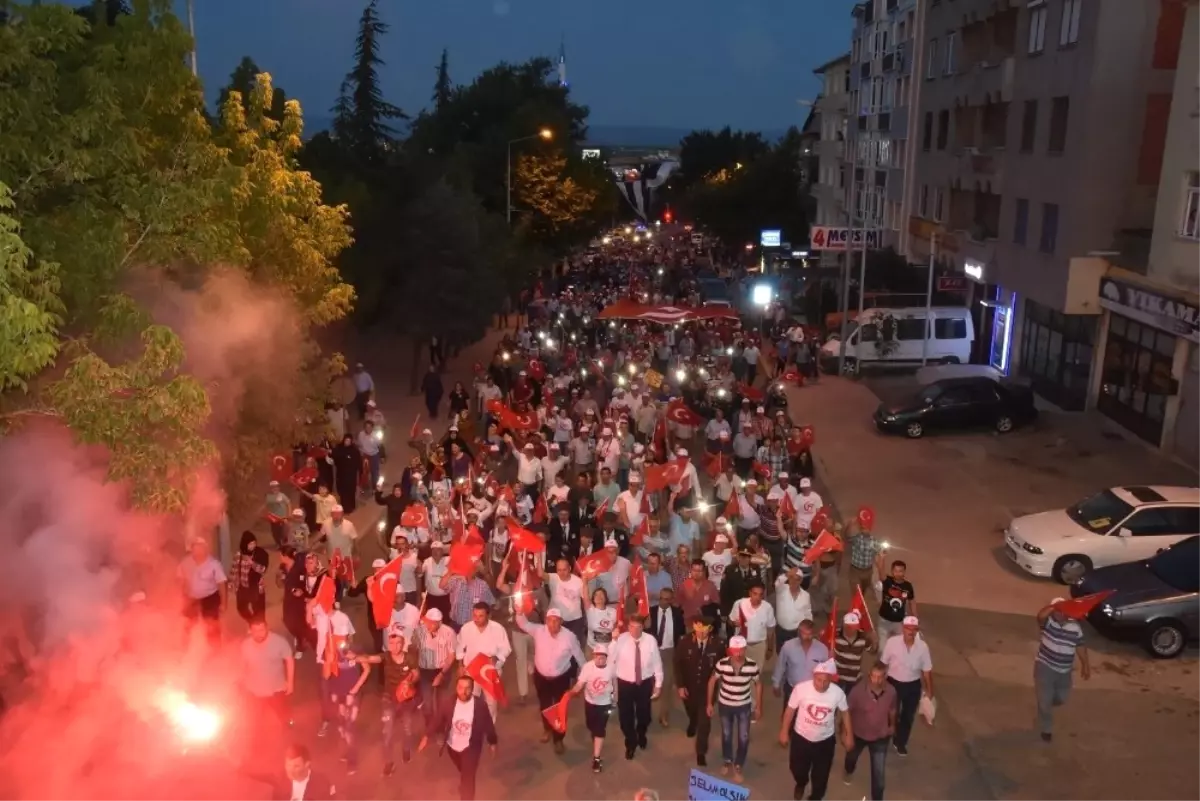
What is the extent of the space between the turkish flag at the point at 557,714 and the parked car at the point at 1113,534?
291 inches

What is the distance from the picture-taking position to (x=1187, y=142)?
1803 cm

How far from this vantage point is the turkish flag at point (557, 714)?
8.31m

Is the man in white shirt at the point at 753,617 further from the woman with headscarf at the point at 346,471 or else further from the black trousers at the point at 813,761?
the woman with headscarf at the point at 346,471

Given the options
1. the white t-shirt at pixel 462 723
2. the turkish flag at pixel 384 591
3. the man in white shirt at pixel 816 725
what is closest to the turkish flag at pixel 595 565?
the turkish flag at pixel 384 591

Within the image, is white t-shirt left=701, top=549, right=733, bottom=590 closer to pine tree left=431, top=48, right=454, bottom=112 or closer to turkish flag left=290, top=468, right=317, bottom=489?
turkish flag left=290, top=468, right=317, bottom=489

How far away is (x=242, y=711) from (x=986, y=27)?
28.0 metres

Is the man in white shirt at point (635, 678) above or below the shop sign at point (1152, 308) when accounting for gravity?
below

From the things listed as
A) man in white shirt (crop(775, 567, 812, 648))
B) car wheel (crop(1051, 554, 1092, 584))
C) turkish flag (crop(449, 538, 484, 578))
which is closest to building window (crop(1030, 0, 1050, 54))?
car wheel (crop(1051, 554, 1092, 584))

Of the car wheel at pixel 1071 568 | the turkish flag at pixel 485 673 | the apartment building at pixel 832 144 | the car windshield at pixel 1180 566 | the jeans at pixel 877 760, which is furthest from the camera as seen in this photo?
the apartment building at pixel 832 144

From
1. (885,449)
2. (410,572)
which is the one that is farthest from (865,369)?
(410,572)

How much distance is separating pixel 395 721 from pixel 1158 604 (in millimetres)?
7788

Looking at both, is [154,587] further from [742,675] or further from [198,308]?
[742,675]

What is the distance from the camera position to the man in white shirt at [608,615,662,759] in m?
7.95

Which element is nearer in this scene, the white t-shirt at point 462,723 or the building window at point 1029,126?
the white t-shirt at point 462,723
